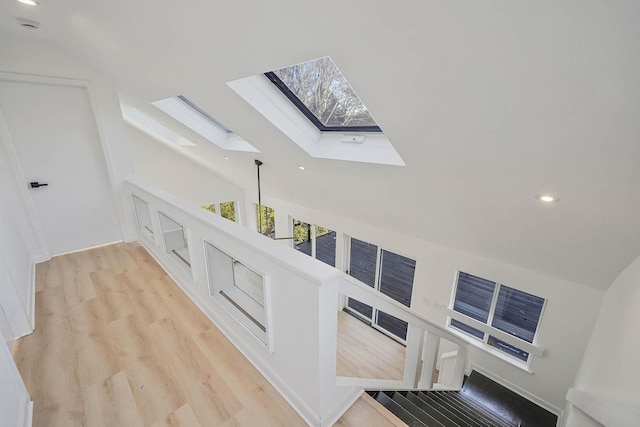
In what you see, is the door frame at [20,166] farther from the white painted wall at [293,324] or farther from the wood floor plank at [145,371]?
the white painted wall at [293,324]

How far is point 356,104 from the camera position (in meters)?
2.12

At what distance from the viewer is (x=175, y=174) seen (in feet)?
21.1

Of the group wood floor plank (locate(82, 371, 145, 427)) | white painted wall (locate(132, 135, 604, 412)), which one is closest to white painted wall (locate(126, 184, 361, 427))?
wood floor plank (locate(82, 371, 145, 427))

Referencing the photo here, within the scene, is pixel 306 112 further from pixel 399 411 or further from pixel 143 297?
pixel 399 411

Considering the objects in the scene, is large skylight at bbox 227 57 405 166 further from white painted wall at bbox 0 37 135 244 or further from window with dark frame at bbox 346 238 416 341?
window with dark frame at bbox 346 238 416 341

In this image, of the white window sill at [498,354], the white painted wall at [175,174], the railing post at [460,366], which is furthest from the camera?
the white painted wall at [175,174]

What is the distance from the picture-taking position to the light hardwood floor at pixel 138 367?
4.40ft

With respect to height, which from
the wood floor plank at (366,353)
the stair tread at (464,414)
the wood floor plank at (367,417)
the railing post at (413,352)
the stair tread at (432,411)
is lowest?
the wood floor plank at (366,353)

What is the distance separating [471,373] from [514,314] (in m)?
Result: 1.06

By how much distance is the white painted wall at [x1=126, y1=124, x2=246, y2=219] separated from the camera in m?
5.84

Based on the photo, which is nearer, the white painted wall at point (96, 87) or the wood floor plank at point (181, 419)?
the wood floor plank at point (181, 419)

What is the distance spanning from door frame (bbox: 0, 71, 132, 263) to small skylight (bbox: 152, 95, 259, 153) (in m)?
0.64

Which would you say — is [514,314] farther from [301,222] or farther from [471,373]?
[301,222]

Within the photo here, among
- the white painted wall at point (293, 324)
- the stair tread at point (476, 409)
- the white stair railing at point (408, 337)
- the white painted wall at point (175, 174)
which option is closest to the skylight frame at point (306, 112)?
the white painted wall at point (293, 324)
